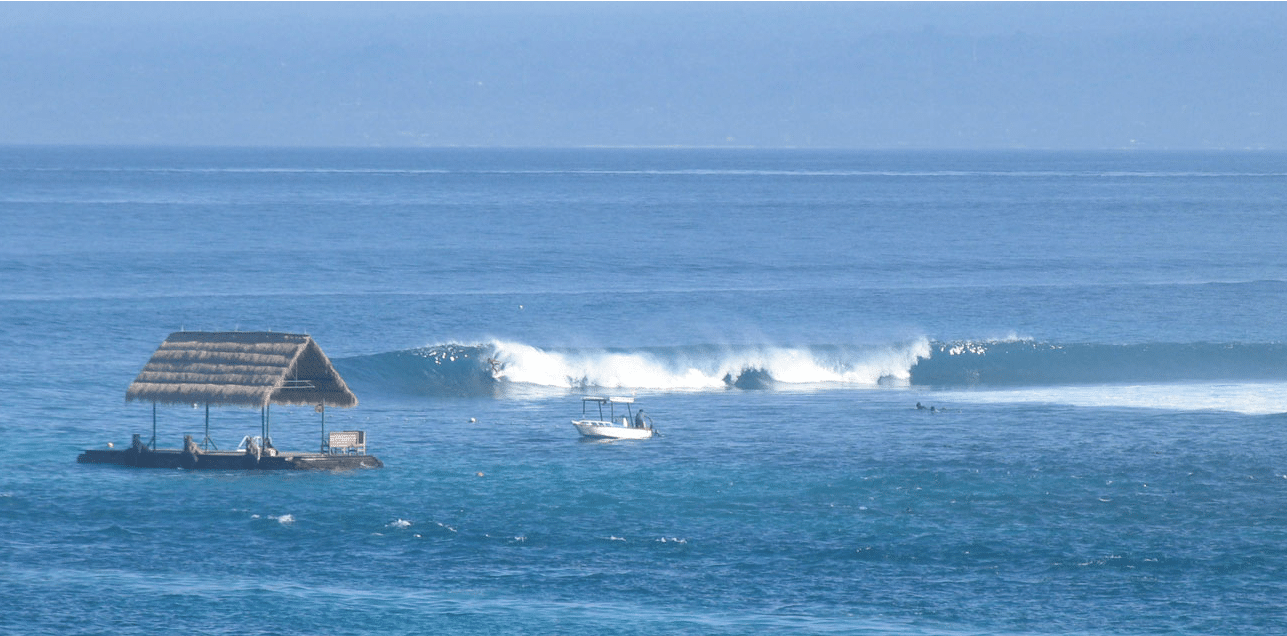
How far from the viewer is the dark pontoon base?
1626 inches

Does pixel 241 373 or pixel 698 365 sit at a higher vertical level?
pixel 698 365

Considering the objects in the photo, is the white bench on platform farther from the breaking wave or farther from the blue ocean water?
the breaking wave

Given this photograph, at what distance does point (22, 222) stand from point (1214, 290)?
337ft

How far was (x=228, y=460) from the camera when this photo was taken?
41594 millimetres

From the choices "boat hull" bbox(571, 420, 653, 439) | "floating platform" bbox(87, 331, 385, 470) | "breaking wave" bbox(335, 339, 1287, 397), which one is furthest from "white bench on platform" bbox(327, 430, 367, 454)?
"breaking wave" bbox(335, 339, 1287, 397)

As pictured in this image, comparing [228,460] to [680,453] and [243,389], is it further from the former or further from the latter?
[680,453]

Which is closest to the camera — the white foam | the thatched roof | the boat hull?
the thatched roof

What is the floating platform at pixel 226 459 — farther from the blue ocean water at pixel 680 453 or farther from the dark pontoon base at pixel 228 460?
the blue ocean water at pixel 680 453

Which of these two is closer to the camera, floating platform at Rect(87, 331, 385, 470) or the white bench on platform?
floating platform at Rect(87, 331, 385, 470)

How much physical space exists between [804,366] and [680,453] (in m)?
21.7

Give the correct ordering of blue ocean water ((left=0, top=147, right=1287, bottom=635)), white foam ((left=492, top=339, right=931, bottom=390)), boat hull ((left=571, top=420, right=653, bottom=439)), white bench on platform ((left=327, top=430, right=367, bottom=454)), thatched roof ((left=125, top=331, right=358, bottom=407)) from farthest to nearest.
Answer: white foam ((left=492, top=339, right=931, bottom=390)) → boat hull ((left=571, top=420, right=653, bottom=439)) → white bench on platform ((left=327, top=430, right=367, bottom=454)) → thatched roof ((left=125, top=331, right=358, bottom=407)) → blue ocean water ((left=0, top=147, right=1287, bottom=635))

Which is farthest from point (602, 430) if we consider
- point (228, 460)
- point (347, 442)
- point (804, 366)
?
point (804, 366)

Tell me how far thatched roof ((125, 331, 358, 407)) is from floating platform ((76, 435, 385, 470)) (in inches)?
56.9

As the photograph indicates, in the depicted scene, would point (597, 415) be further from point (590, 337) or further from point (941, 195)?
point (941, 195)
